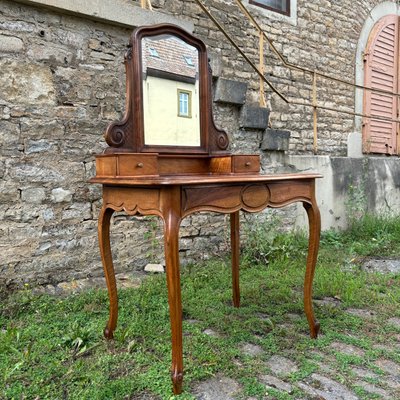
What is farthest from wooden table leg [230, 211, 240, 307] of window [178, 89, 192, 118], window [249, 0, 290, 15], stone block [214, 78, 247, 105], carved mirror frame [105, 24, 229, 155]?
window [249, 0, 290, 15]

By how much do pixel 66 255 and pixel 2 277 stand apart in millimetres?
478

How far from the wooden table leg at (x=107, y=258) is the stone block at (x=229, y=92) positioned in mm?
2091

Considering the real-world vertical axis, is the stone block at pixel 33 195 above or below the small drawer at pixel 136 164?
below

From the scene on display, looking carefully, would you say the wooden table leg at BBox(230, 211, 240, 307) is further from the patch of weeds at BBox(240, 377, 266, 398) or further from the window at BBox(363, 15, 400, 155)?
the window at BBox(363, 15, 400, 155)

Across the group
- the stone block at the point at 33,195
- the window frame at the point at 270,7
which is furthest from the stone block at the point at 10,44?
the window frame at the point at 270,7

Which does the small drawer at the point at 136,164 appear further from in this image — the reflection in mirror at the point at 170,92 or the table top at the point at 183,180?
the reflection in mirror at the point at 170,92

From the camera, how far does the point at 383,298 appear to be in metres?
2.95

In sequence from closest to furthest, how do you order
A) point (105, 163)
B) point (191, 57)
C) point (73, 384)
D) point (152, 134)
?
1. point (73, 384)
2. point (105, 163)
3. point (152, 134)
4. point (191, 57)

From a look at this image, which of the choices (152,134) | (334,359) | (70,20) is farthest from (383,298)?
(70,20)

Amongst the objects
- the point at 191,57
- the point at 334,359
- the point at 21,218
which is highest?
the point at 191,57

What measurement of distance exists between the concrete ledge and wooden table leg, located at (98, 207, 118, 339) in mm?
1716

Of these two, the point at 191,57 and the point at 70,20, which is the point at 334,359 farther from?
the point at 70,20

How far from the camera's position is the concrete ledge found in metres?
2.89

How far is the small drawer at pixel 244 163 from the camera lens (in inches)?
90.2
